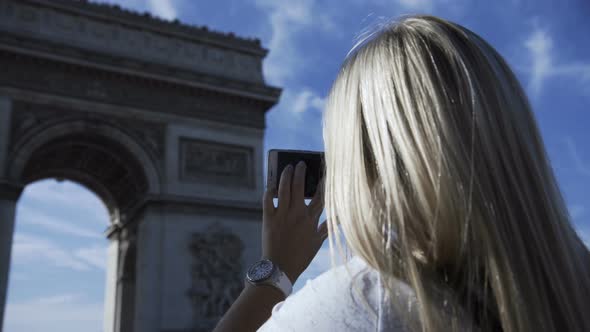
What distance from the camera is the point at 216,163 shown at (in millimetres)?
15906

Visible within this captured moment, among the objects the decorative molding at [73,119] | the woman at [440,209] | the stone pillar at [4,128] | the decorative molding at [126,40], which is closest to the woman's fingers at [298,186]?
the woman at [440,209]

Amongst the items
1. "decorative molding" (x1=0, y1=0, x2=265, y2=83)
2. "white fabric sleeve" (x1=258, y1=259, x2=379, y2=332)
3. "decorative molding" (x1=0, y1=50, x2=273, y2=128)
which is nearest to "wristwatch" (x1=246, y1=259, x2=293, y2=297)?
"white fabric sleeve" (x1=258, y1=259, x2=379, y2=332)

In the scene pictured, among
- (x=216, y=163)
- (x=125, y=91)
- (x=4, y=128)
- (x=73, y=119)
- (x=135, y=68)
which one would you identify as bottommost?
(x=216, y=163)

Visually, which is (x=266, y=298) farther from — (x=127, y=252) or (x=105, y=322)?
(x=105, y=322)

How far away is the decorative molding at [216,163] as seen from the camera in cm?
1555

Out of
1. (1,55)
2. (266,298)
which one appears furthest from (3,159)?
(266,298)

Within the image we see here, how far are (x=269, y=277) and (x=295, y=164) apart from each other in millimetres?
265

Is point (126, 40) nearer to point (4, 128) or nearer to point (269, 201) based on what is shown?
point (4, 128)

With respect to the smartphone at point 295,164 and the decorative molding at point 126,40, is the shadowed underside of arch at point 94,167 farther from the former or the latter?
the smartphone at point 295,164

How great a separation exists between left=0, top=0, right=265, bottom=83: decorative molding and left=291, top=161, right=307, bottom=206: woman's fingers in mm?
14711

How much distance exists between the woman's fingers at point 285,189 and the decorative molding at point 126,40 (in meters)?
14.7

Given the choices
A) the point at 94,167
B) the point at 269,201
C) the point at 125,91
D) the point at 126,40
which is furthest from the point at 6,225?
the point at 269,201

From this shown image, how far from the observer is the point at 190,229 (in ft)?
48.6

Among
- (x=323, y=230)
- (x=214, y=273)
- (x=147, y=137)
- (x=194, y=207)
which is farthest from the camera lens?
(x=147, y=137)
